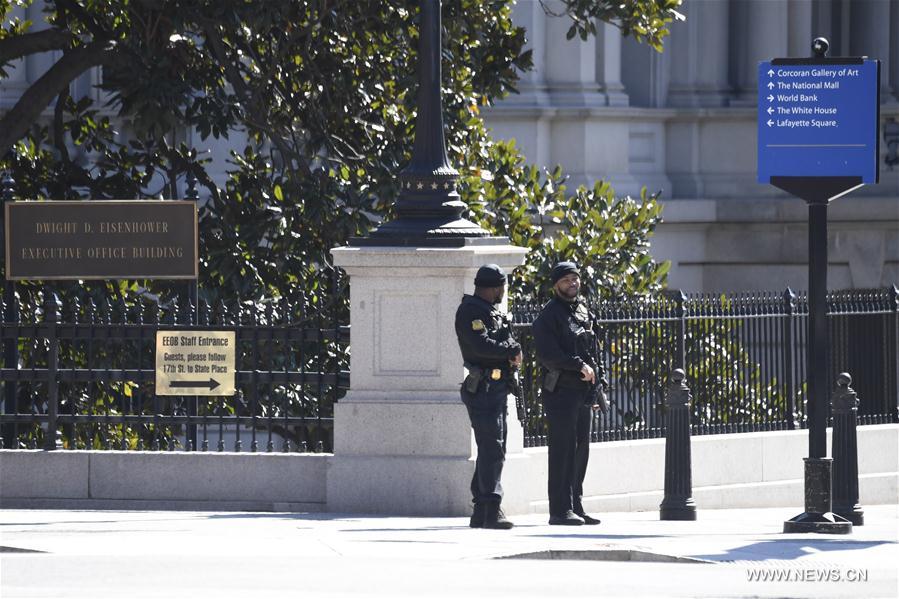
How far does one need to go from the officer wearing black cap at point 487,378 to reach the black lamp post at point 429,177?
1084mm

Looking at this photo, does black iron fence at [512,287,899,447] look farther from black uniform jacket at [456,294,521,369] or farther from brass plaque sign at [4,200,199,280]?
brass plaque sign at [4,200,199,280]

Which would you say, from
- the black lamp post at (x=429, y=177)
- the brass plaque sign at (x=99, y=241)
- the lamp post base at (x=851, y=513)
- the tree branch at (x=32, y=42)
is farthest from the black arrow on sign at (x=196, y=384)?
the tree branch at (x=32, y=42)

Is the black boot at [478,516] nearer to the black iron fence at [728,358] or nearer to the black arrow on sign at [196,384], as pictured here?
the black iron fence at [728,358]

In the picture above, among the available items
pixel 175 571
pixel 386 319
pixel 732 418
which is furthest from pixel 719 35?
pixel 175 571

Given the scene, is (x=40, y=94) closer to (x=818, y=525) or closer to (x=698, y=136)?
(x=818, y=525)

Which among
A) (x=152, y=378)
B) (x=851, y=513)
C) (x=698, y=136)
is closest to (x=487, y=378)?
(x=152, y=378)

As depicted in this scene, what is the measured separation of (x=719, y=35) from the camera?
3222cm

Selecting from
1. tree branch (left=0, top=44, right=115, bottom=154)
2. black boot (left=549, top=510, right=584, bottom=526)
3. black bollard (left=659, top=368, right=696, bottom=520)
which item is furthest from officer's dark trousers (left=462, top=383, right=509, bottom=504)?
tree branch (left=0, top=44, right=115, bottom=154)

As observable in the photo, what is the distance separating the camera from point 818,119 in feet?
47.0

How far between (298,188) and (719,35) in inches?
589

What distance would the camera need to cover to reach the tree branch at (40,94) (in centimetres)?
1942

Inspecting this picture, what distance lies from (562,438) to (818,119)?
278 cm

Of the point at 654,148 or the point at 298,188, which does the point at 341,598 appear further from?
the point at 654,148

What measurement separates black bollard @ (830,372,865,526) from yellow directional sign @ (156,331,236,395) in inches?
178
